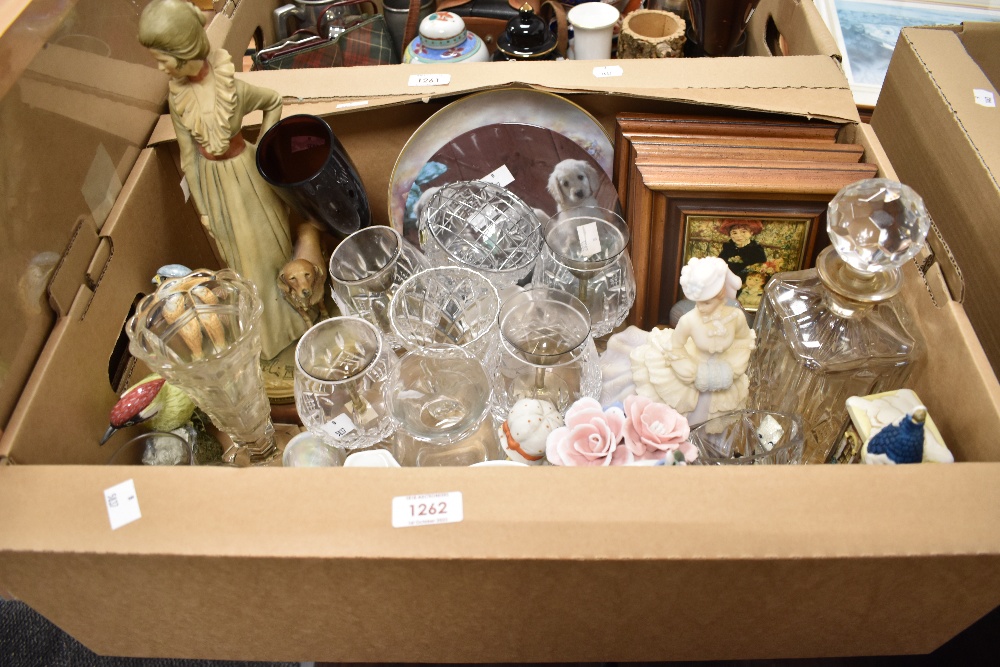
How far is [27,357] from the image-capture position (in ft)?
2.66

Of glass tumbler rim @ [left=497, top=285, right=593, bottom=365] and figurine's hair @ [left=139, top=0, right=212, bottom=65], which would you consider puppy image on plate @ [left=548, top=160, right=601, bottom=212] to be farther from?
figurine's hair @ [left=139, top=0, right=212, bottom=65]

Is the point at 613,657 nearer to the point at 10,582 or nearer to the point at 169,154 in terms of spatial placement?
the point at 10,582

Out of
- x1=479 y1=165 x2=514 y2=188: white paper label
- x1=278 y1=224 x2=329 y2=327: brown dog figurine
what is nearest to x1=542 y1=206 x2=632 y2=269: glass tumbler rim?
x1=479 y1=165 x2=514 y2=188: white paper label

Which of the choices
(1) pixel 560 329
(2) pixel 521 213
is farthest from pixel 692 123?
(1) pixel 560 329

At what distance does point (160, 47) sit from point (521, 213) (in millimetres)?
521

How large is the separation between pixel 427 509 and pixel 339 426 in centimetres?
27

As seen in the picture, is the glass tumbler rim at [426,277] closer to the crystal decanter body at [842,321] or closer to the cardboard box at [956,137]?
the crystal decanter body at [842,321]

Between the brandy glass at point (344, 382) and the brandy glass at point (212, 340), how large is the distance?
2.5 inches

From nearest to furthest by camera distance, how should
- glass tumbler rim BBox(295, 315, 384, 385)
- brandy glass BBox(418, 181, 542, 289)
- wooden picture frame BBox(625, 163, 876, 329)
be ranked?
glass tumbler rim BBox(295, 315, 384, 385) < wooden picture frame BBox(625, 163, 876, 329) < brandy glass BBox(418, 181, 542, 289)

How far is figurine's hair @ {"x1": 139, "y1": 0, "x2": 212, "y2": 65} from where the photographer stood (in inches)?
29.9

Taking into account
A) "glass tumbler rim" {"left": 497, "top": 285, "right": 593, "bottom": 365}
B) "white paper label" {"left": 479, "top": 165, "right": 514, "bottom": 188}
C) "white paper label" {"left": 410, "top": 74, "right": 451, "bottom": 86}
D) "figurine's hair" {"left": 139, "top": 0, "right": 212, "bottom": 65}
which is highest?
"figurine's hair" {"left": 139, "top": 0, "right": 212, "bottom": 65}

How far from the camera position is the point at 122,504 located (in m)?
0.66

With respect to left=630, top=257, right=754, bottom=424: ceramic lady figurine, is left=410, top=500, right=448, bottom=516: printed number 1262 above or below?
above

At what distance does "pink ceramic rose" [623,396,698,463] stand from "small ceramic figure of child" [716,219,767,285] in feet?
1.00
